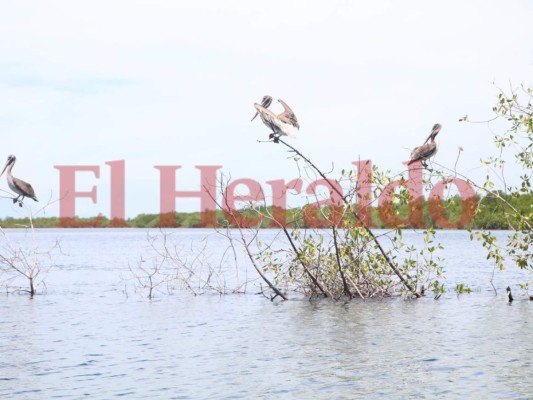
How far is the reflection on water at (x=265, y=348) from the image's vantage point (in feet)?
36.7

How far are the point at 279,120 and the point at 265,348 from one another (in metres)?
3.96

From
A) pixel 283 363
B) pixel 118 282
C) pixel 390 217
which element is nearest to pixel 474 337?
pixel 390 217

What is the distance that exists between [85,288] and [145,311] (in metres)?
7.84

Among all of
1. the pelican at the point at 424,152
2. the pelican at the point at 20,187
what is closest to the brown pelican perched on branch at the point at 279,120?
the pelican at the point at 424,152

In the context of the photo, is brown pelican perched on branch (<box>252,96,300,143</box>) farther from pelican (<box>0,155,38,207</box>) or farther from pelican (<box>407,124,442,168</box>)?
pelican (<box>0,155,38,207</box>)

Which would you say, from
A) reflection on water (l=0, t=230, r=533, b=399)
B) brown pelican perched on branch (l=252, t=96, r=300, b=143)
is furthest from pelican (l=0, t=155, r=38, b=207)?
brown pelican perched on branch (l=252, t=96, r=300, b=143)

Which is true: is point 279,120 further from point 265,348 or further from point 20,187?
point 20,187

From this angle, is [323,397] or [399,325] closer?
[323,397]

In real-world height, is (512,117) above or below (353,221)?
above

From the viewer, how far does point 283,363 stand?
12859 millimetres

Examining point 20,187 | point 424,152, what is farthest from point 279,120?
point 20,187

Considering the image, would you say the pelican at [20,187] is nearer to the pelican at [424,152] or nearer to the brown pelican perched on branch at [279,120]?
the brown pelican perched on branch at [279,120]

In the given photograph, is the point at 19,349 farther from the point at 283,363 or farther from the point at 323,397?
the point at 323,397

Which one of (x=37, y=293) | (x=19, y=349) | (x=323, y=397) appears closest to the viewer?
(x=323, y=397)
